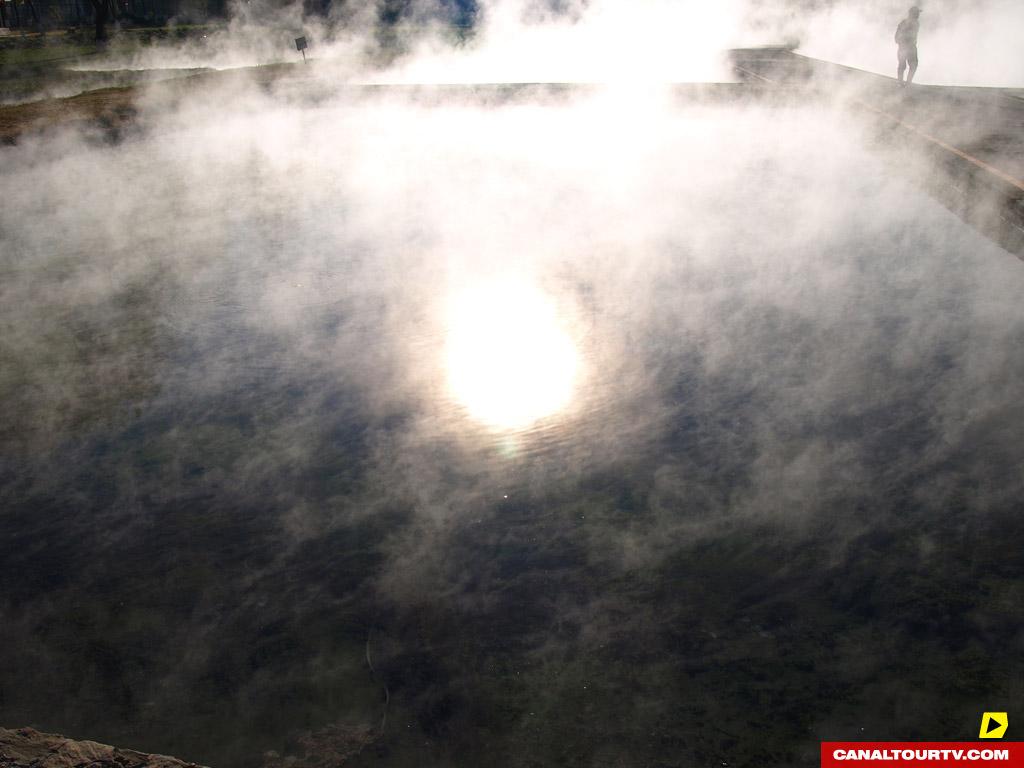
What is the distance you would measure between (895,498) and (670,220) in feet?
14.9

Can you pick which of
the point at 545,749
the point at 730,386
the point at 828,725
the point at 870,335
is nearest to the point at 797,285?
the point at 870,335

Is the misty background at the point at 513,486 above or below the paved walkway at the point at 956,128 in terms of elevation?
below

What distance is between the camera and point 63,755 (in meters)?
2.42

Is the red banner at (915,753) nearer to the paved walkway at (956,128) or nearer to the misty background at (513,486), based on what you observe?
the misty background at (513,486)

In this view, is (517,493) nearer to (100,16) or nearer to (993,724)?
(993,724)

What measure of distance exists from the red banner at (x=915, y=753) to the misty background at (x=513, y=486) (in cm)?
5

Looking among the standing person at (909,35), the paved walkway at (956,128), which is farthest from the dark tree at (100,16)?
the standing person at (909,35)

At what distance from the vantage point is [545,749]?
2.50 meters

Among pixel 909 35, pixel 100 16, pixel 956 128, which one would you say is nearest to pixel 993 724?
pixel 956 128

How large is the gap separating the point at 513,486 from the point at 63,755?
1.96m

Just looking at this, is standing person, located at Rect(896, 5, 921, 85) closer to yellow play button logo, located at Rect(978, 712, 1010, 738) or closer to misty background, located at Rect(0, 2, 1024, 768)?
misty background, located at Rect(0, 2, 1024, 768)

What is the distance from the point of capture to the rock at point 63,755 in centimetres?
239

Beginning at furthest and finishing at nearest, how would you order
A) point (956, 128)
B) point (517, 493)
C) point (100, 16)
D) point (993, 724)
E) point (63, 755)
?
point (100, 16) → point (956, 128) → point (517, 493) → point (993, 724) → point (63, 755)

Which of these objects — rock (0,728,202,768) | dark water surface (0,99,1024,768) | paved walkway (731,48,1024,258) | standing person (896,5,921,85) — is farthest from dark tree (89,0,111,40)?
rock (0,728,202,768)
